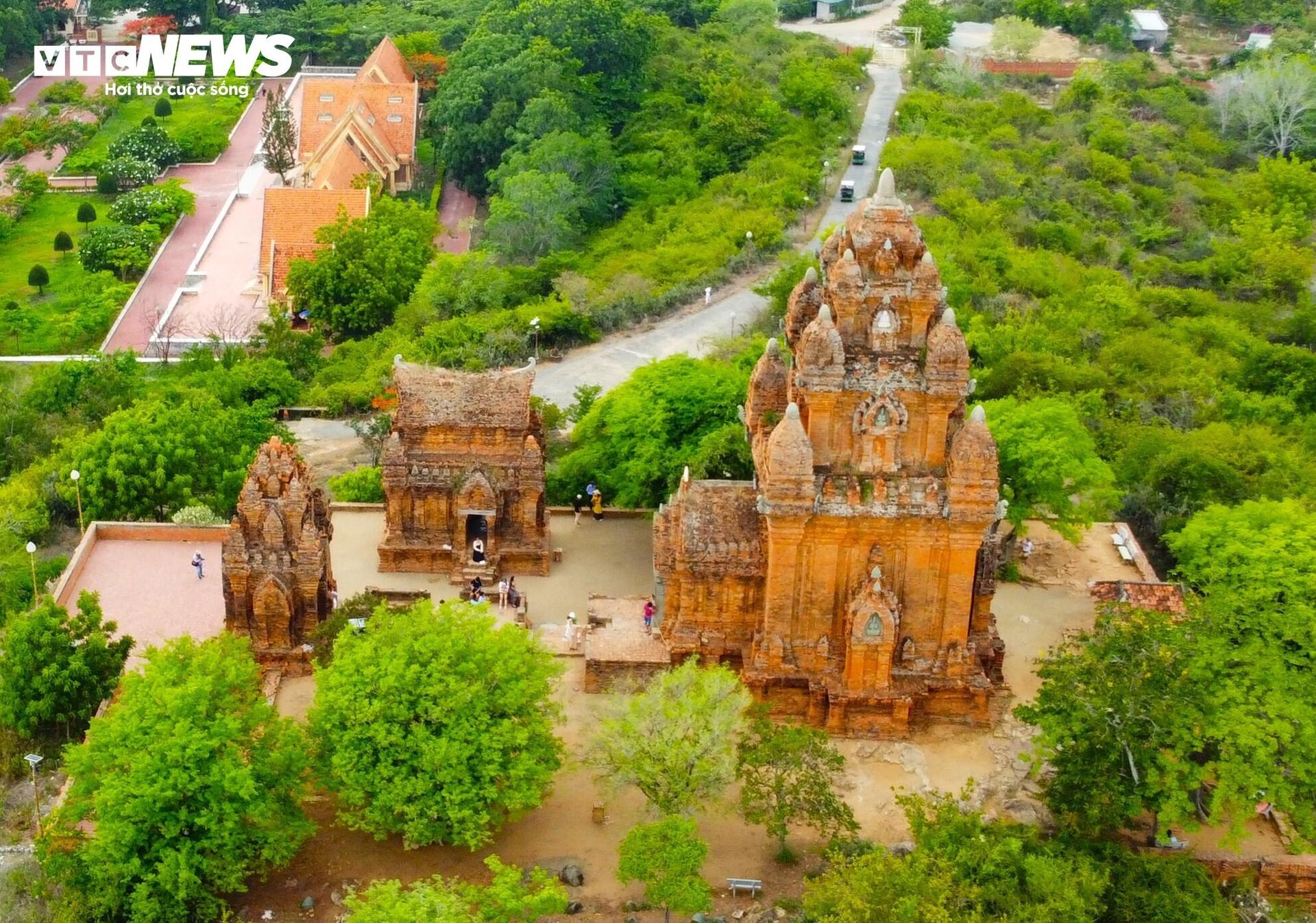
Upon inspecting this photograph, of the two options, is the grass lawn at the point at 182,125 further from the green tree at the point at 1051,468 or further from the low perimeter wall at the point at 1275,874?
the low perimeter wall at the point at 1275,874

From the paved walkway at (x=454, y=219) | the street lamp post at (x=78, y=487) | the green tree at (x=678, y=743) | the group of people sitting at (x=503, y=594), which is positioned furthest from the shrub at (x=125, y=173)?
the green tree at (x=678, y=743)

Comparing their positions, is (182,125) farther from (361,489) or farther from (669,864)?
(669,864)

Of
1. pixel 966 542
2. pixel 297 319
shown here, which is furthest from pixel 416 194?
pixel 966 542

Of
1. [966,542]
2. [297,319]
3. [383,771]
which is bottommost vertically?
[297,319]

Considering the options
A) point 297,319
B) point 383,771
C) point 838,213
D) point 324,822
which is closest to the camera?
point 383,771

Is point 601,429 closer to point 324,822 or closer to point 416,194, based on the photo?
point 324,822

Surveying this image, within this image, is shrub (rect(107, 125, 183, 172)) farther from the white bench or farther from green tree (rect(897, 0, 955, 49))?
the white bench

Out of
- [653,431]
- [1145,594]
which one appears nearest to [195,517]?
[653,431]
